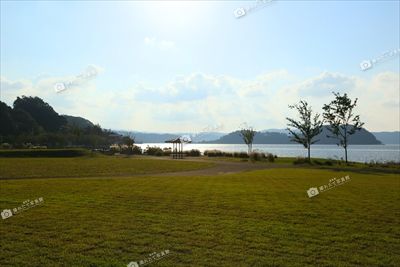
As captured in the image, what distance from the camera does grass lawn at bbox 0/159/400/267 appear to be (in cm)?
767

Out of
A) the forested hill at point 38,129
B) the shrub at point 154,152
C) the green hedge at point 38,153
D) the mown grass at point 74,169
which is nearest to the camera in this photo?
the mown grass at point 74,169

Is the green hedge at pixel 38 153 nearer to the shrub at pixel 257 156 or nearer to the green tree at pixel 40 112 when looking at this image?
the shrub at pixel 257 156

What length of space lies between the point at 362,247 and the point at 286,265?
89.8 inches

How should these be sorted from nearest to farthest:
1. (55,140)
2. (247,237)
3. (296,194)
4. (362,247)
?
(362,247) < (247,237) < (296,194) < (55,140)

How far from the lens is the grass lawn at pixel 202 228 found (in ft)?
25.2

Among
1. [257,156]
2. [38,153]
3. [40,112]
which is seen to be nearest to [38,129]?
[40,112]

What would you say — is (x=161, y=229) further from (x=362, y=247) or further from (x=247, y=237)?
(x=362, y=247)

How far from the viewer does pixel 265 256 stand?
7.69 metres

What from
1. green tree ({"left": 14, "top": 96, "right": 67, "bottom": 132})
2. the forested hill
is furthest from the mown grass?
green tree ({"left": 14, "top": 96, "right": 67, "bottom": 132})

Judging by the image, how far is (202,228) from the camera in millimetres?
10000

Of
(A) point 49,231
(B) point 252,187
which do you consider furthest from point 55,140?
(A) point 49,231

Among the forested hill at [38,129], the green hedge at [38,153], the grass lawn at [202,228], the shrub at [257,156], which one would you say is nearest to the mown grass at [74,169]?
the grass lawn at [202,228]

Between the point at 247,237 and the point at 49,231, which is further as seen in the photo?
the point at 49,231

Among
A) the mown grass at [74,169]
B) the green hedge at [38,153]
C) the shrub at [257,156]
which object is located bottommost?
the mown grass at [74,169]
